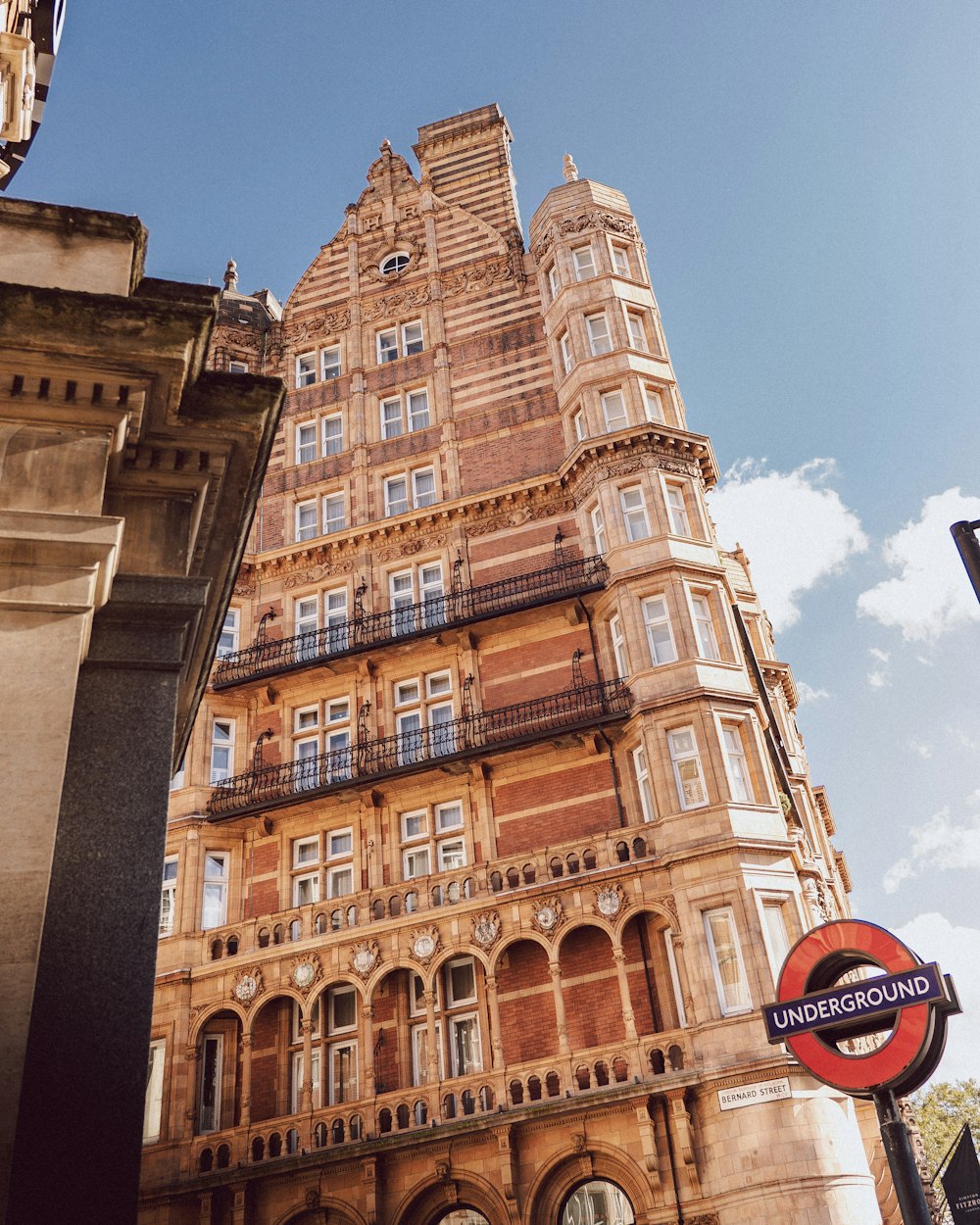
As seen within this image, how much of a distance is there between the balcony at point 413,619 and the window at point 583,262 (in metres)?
8.93

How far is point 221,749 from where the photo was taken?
27391mm

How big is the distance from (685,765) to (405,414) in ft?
46.1

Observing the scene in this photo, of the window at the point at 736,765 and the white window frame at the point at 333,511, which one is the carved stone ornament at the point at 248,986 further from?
the white window frame at the point at 333,511

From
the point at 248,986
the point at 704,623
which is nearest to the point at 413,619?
the point at 704,623

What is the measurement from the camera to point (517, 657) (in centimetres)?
2670

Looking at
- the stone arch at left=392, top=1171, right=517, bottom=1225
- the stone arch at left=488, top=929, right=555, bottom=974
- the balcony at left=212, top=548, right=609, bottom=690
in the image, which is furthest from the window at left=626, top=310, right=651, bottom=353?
the stone arch at left=392, top=1171, right=517, bottom=1225

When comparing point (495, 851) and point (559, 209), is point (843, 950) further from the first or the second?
point (559, 209)

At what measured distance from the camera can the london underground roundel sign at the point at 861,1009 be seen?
10250 mm

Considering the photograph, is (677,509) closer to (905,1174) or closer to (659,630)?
(659,630)

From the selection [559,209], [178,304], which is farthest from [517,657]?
[178,304]

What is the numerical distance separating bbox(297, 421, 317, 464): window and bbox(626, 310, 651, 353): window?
9.51 metres

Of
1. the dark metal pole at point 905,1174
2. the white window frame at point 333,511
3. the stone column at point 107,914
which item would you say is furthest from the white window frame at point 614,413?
the stone column at point 107,914

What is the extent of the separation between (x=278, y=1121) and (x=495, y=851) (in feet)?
22.1

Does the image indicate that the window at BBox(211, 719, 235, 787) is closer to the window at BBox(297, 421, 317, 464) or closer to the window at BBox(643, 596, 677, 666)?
the window at BBox(297, 421, 317, 464)
